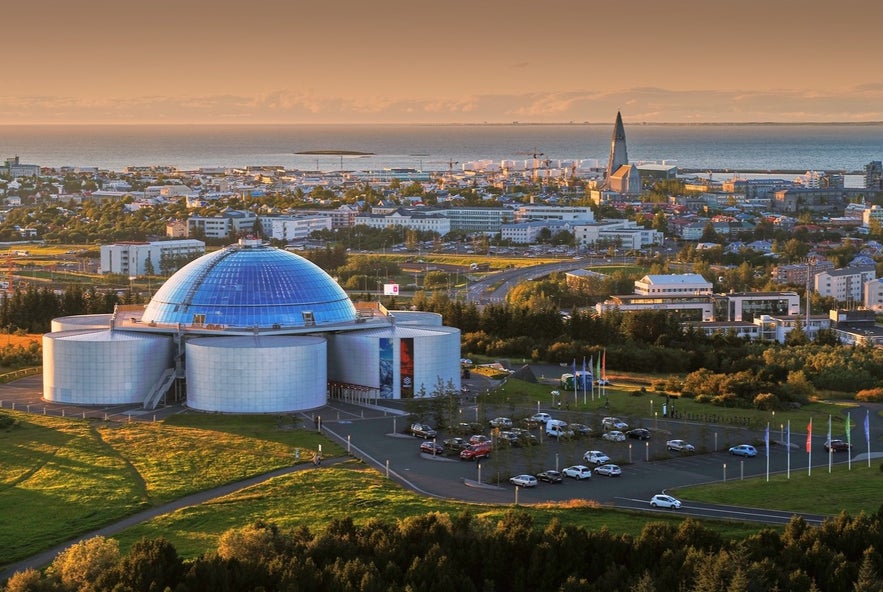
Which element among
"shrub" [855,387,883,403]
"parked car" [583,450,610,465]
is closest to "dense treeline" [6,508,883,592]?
"parked car" [583,450,610,465]

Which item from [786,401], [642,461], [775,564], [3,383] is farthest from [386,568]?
[3,383]

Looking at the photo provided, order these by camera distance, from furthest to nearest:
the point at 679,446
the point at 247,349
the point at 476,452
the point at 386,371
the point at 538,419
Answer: the point at 386,371
the point at 247,349
the point at 538,419
the point at 679,446
the point at 476,452

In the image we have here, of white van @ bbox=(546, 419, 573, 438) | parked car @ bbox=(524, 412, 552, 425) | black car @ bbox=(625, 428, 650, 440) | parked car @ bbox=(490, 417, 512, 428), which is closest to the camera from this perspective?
white van @ bbox=(546, 419, 573, 438)

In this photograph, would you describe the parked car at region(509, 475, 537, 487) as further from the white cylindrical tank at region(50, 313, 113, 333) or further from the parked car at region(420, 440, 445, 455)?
the white cylindrical tank at region(50, 313, 113, 333)

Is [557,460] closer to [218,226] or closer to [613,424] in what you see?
[613,424]

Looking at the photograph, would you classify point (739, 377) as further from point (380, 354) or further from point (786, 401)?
point (380, 354)

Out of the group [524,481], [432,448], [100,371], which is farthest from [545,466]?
[100,371]
